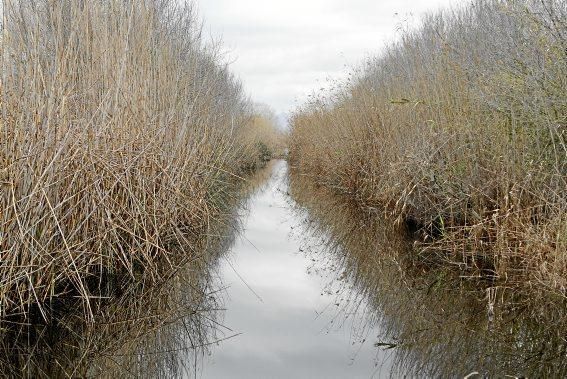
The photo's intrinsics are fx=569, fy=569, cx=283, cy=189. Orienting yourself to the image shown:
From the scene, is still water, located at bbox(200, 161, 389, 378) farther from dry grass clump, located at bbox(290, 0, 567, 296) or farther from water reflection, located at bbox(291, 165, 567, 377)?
dry grass clump, located at bbox(290, 0, 567, 296)

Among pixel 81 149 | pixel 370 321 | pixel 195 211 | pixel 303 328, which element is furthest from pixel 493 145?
pixel 81 149

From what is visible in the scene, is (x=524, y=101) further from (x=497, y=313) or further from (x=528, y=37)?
(x=497, y=313)

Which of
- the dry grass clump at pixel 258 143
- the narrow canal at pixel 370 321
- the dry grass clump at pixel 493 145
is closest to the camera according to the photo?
the narrow canal at pixel 370 321

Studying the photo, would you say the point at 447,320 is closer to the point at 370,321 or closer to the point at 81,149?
the point at 370,321

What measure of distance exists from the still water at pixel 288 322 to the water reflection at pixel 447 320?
0.44 ft

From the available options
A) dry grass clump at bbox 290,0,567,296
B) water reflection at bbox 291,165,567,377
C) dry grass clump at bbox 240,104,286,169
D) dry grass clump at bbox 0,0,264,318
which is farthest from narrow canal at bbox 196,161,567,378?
dry grass clump at bbox 240,104,286,169

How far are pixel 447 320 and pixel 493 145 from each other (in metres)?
1.94

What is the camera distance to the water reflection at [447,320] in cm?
292

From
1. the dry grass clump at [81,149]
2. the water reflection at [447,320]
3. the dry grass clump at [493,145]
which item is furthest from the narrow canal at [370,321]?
the dry grass clump at [81,149]

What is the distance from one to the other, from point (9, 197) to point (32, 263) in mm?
390

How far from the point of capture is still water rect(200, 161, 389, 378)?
3119 mm

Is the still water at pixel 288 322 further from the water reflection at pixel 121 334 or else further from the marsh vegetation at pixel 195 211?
the water reflection at pixel 121 334

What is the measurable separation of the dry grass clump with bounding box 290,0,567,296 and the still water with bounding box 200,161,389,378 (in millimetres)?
1132

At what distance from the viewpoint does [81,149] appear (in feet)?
11.7
